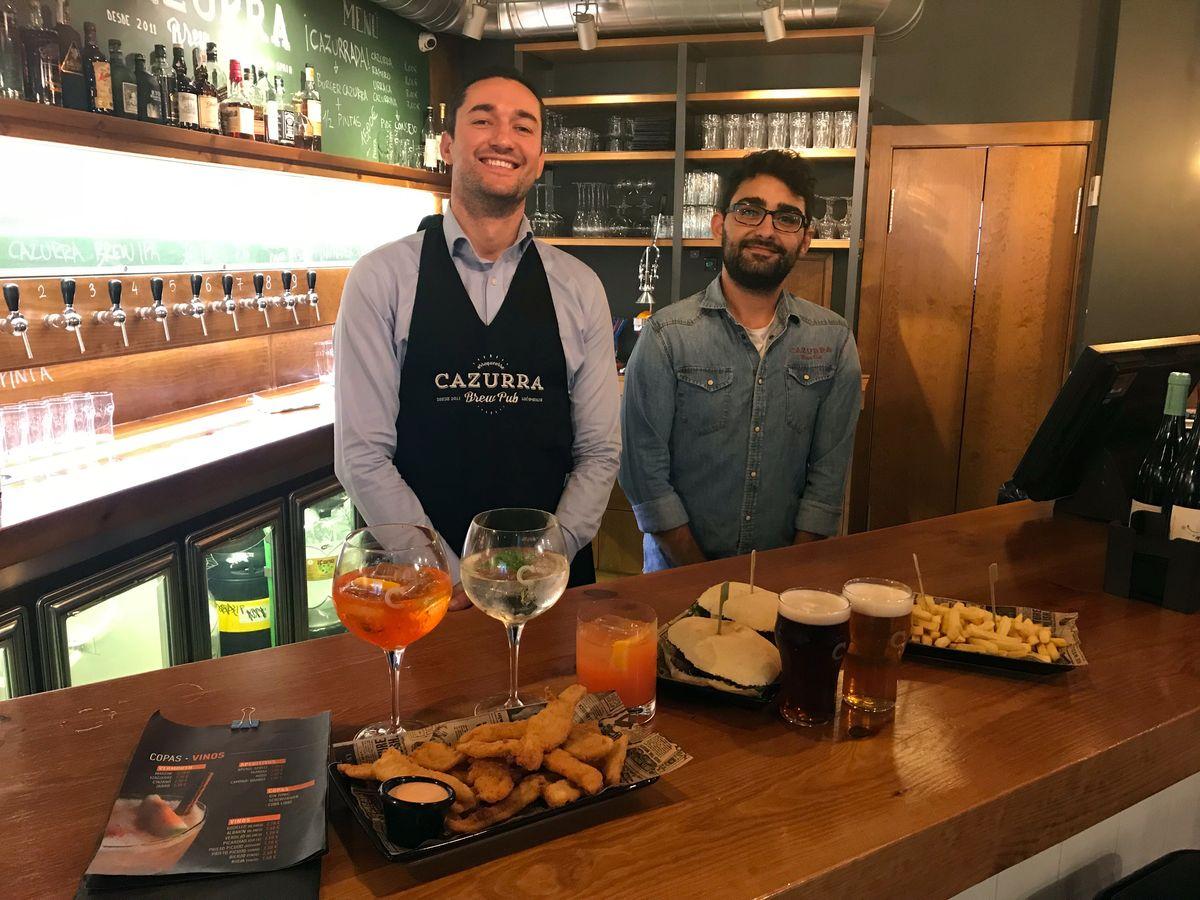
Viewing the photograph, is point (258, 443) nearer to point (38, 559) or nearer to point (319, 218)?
point (38, 559)

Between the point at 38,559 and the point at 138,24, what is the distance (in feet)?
7.50

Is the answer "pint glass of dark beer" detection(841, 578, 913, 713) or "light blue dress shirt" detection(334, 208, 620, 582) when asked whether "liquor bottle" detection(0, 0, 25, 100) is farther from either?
"pint glass of dark beer" detection(841, 578, 913, 713)

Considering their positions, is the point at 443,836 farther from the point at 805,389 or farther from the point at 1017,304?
the point at 1017,304

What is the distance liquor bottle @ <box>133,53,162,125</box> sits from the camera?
3.40 metres

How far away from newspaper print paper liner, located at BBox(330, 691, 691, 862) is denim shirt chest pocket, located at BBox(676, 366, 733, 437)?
148cm

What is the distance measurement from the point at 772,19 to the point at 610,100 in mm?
1093

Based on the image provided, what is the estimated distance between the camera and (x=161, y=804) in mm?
948

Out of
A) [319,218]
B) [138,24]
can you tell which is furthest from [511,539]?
[319,218]

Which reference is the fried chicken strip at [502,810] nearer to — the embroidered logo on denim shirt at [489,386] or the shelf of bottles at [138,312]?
the embroidered logo on denim shirt at [489,386]

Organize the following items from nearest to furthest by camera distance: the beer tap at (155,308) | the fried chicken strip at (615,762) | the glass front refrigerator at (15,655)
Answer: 1. the fried chicken strip at (615,762)
2. the glass front refrigerator at (15,655)
3. the beer tap at (155,308)

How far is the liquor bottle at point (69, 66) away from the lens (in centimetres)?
303

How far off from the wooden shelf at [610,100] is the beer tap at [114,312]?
2919 mm

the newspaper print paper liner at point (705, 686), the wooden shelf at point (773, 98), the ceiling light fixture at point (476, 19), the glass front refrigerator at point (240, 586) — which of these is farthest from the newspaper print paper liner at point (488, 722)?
the ceiling light fixture at point (476, 19)

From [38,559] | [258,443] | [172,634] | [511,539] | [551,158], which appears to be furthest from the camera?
[551,158]
